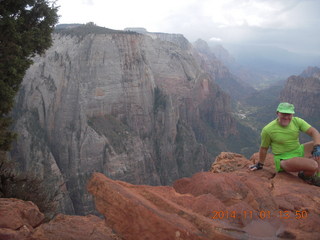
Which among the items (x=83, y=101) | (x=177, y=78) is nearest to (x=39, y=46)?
(x=83, y=101)

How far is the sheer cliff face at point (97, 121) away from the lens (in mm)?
43781

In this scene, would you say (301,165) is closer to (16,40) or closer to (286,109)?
(286,109)

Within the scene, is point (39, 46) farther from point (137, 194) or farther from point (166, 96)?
point (166, 96)

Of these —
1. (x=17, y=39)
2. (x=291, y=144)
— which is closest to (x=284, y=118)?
(x=291, y=144)

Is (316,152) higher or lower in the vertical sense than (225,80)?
higher

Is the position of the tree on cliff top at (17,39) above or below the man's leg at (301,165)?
above

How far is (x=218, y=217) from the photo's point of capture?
12.2ft

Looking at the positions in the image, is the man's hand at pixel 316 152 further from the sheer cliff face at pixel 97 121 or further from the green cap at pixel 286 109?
the sheer cliff face at pixel 97 121

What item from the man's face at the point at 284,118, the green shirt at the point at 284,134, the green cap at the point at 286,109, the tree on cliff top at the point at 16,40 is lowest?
the green shirt at the point at 284,134

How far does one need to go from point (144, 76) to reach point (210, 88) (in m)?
37.3

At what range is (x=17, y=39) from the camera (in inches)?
320

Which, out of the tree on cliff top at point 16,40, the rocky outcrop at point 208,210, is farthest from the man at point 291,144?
the tree on cliff top at point 16,40
